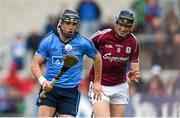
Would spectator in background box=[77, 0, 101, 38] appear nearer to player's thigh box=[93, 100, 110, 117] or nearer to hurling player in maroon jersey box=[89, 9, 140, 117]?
hurling player in maroon jersey box=[89, 9, 140, 117]

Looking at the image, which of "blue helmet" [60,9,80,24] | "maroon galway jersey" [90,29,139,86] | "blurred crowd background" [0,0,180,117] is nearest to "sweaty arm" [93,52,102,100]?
"maroon galway jersey" [90,29,139,86]

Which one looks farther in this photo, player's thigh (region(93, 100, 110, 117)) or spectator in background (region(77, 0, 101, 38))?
spectator in background (region(77, 0, 101, 38))

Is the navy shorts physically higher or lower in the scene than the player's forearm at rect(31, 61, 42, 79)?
lower

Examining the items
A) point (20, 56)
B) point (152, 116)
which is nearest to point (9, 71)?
point (20, 56)

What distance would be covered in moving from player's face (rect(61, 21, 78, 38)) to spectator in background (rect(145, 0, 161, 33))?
30.0ft

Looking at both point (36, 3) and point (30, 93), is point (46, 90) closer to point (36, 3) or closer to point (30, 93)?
point (30, 93)

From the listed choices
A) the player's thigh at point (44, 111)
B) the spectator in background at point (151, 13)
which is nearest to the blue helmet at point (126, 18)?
the player's thigh at point (44, 111)

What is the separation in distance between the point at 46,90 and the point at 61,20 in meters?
1.05

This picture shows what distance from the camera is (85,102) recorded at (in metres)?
18.2

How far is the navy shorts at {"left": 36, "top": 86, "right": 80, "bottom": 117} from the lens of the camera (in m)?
Answer: 12.5

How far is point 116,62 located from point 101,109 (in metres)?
0.75

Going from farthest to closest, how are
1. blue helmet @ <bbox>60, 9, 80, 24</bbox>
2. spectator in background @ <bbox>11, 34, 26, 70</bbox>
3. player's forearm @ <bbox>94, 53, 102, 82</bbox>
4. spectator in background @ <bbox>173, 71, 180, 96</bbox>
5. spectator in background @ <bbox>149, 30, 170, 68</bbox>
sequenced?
spectator in background @ <bbox>11, 34, 26, 70</bbox>, spectator in background @ <bbox>149, 30, 170, 68</bbox>, spectator in background @ <bbox>173, 71, 180, 96</bbox>, player's forearm @ <bbox>94, 53, 102, 82</bbox>, blue helmet @ <bbox>60, 9, 80, 24</bbox>

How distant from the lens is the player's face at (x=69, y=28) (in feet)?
40.1

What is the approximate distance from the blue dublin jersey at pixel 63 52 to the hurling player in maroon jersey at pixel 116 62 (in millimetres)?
623
